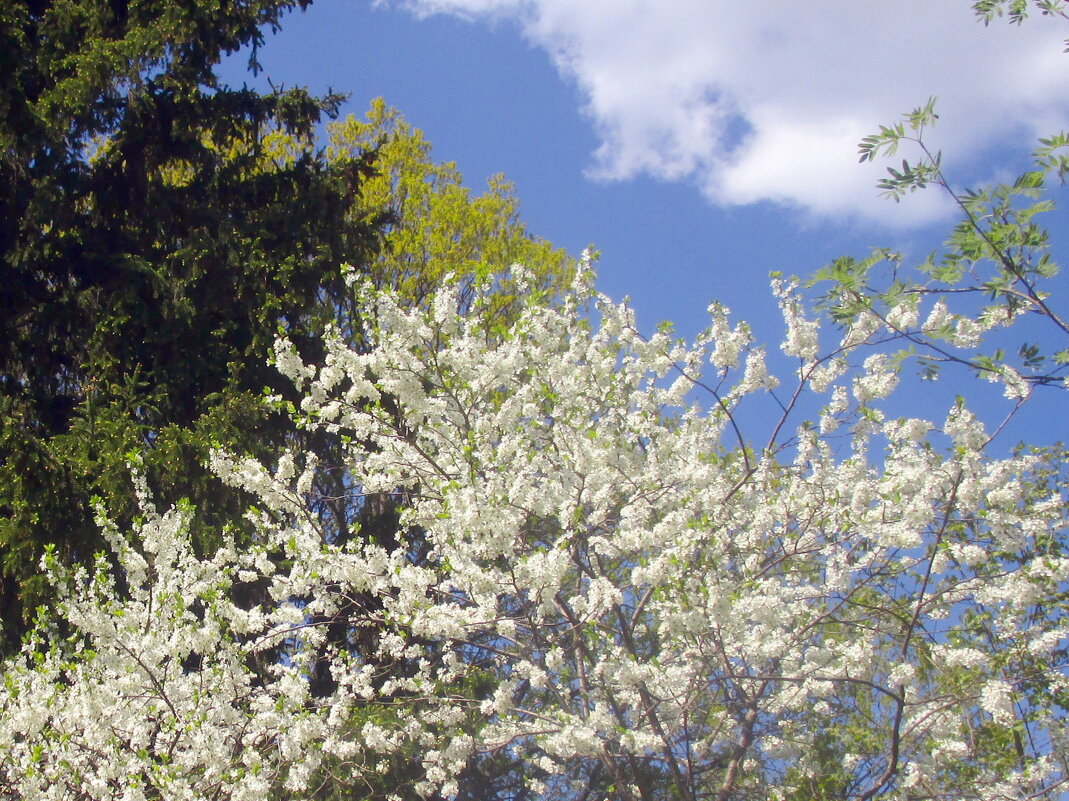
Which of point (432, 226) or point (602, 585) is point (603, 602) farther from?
point (432, 226)

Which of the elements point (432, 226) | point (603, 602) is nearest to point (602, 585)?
point (603, 602)

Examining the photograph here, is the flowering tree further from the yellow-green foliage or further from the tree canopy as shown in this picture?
the yellow-green foliage

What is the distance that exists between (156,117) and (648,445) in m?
6.37

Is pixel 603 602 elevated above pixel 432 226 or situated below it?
below

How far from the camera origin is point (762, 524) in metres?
6.18

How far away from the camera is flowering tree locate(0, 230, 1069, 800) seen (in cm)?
541

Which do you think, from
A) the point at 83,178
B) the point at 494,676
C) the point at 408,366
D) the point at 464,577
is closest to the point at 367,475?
the point at 408,366

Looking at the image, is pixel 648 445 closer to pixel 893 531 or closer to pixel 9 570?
pixel 893 531

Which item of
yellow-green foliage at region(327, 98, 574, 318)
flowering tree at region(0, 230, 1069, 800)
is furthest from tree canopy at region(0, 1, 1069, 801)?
yellow-green foliage at region(327, 98, 574, 318)

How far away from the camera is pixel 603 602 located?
5484 mm

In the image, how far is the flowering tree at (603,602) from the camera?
541cm

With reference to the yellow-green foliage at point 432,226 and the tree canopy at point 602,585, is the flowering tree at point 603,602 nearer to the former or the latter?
the tree canopy at point 602,585

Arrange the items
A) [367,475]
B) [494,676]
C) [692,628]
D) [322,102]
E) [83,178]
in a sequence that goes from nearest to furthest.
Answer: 1. [692,628]
2. [367,475]
3. [494,676]
4. [83,178]
5. [322,102]

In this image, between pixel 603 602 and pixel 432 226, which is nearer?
pixel 603 602
